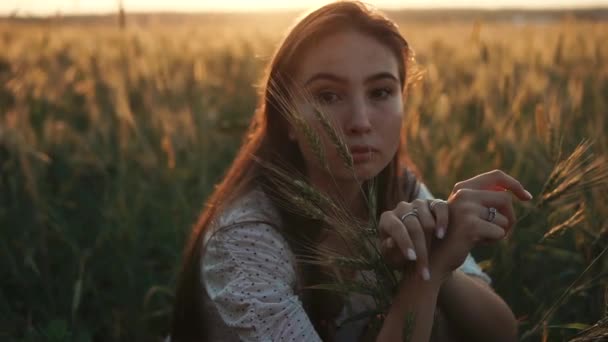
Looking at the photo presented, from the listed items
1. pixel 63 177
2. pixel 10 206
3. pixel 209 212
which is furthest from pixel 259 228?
pixel 63 177

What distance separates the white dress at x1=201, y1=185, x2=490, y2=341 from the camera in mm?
1604

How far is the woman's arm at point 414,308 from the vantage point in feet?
4.39

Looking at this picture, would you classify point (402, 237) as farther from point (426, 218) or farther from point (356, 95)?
point (356, 95)

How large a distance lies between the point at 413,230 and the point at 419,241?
23 millimetres

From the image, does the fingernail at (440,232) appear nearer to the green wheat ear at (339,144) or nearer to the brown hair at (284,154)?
the green wheat ear at (339,144)

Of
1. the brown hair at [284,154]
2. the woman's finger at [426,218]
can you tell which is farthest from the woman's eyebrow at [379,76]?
the woman's finger at [426,218]

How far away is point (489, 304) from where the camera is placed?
183cm

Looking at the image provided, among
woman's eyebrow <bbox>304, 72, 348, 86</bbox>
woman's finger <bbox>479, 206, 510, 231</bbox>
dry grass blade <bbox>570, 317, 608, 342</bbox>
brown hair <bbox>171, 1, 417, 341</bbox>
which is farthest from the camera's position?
brown hair <bbox>171, 1, 417, 341</bbox>

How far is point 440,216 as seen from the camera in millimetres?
1295

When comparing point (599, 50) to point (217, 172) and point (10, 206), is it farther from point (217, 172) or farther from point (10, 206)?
point (10, 206)

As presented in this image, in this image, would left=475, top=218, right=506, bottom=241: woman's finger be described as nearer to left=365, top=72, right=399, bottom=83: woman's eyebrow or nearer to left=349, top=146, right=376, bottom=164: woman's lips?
left=349, top=146, right=376, bottom=164: woman's lips

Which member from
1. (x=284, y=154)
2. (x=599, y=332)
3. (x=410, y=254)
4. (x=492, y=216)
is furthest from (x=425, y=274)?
(x=284, y=154)

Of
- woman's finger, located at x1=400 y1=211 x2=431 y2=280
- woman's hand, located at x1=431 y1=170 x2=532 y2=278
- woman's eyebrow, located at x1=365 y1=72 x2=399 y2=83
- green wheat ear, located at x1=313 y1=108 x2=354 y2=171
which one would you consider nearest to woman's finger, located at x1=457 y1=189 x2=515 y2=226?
woman's hand, located at x1=431 y1=170 x2=532 y2=278

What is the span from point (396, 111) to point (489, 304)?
1.84 feet
